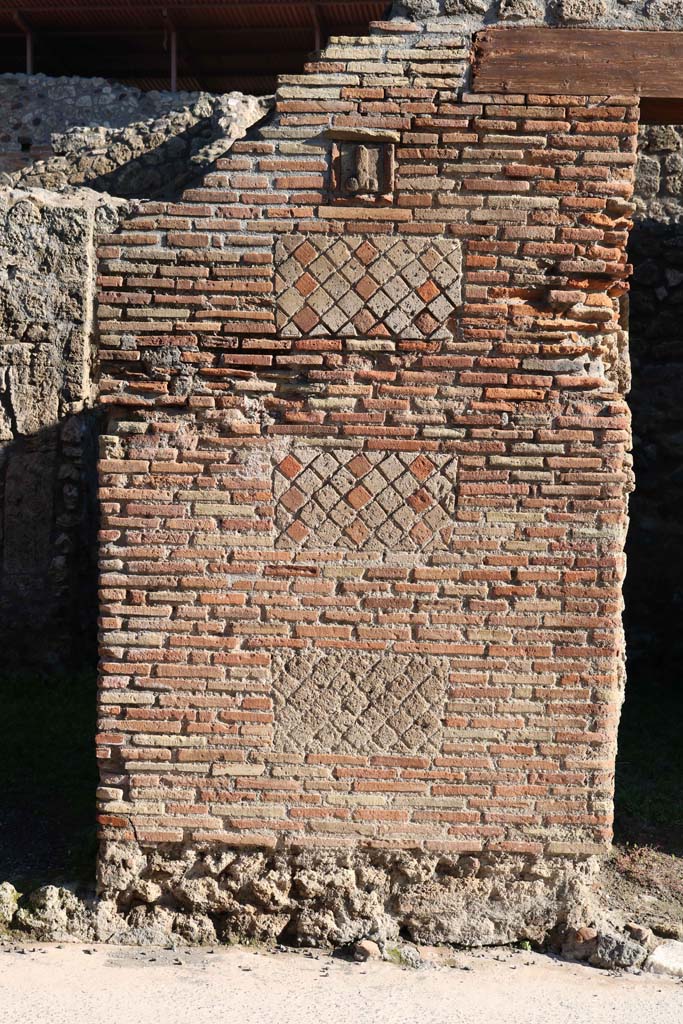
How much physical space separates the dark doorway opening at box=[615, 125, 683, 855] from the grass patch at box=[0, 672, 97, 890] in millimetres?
3932

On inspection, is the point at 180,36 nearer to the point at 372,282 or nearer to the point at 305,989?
the point at 372,282

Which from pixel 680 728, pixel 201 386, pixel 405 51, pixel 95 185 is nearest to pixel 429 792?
pixel 201 386

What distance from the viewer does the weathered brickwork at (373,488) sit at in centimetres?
379

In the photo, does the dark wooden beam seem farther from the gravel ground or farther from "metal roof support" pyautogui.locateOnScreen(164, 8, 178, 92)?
"metal roof support" pyautogui.locateOnScreen(164, 8, 178, 92)

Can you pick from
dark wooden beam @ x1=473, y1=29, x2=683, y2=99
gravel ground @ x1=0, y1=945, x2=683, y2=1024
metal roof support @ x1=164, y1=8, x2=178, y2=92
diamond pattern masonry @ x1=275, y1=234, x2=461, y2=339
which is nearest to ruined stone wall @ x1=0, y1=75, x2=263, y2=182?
metal roof support @ x1=164, y1=8, x2=178, y2=92

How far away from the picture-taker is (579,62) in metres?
3.80

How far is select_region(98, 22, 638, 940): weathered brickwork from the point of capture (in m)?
3.79

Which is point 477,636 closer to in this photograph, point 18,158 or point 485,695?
point 485,695

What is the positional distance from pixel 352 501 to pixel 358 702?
771mm

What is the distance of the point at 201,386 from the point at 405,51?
147cm

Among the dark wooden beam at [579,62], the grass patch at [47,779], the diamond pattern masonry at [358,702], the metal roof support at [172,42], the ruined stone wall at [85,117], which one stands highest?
the metal roof support at [172,42]

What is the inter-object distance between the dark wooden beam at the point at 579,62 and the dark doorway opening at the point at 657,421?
12.1 feet

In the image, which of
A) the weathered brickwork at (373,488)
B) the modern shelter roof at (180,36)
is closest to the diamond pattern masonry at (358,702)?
the weathered brickwork at (373,488)

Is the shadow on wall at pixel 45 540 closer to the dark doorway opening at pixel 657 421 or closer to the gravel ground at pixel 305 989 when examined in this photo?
the gravel ground at pixel 305 989
